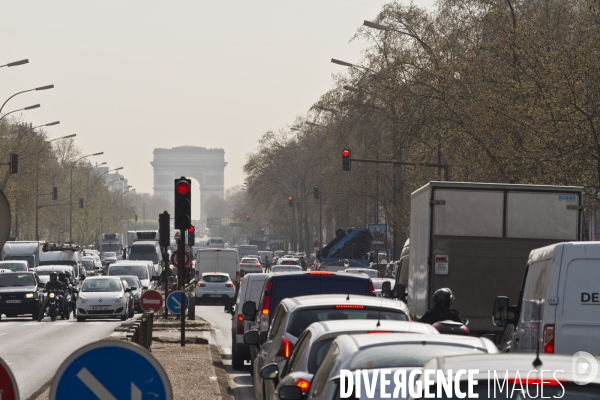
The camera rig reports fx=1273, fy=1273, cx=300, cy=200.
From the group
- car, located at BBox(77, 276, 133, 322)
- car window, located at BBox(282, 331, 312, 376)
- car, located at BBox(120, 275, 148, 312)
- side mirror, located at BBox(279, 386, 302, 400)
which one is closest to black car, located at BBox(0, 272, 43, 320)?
car, located at BBox(77, 276, 133, 322)

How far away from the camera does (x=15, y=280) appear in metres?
40.1

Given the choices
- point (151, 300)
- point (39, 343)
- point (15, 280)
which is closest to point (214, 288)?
point (15, 280)

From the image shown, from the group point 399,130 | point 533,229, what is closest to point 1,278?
point 399,130

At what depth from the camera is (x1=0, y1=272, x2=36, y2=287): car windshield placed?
131 feet

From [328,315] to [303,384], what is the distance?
9.08 feet

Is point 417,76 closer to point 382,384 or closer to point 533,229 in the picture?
point 533,229

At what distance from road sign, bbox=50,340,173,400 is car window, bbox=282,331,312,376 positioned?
3.05 meters

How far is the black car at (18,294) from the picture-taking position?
1560 inches

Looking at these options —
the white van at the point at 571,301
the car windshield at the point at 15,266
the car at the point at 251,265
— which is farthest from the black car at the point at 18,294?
the car at the point at 251,265

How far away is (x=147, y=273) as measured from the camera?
50.1 meters

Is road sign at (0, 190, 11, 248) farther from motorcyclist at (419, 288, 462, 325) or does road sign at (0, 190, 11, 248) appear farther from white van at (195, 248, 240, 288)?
white van at (195, 248, 240, 288)

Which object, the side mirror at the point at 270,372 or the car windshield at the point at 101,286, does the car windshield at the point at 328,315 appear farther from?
the car windshield at the point at 101,286

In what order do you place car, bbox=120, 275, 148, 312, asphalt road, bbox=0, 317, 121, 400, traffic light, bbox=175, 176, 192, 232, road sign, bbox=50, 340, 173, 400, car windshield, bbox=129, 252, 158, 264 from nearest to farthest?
1. road sign, bbox=50, 340, 173, 400
2. asphalt road, bbox=0, 317, 121, 400
3. traffic light, bbox=175, 176, 192, 232
4. car, bbox=120, 275, 148, 312
5. car windshield, bbox=129, 252, 158, 264

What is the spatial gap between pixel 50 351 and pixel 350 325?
616 inches
